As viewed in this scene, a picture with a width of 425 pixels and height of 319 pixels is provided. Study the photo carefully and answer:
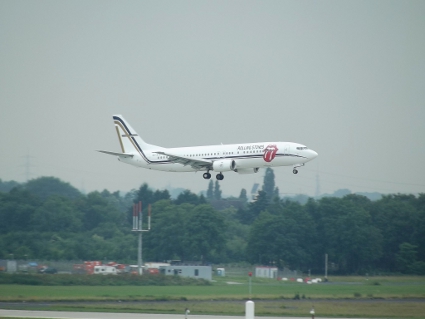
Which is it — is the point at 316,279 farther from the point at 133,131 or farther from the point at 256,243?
the point at 133,131

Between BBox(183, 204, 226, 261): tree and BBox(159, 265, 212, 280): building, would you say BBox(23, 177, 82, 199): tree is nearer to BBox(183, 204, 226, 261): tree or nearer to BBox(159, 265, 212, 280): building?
BBox(183, 204, 226, 261): tree

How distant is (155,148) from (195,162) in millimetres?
10803

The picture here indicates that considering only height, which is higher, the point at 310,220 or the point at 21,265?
the point at 310,220

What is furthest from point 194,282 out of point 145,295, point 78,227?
point 78,227

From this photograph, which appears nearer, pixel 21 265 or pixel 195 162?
pixel 195 162

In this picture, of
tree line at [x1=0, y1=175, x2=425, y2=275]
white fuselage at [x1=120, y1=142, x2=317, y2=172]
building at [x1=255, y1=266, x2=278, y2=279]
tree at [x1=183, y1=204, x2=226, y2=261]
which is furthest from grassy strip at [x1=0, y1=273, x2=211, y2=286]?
tree at [x1=183, y1=204, x2=226, y2=261]

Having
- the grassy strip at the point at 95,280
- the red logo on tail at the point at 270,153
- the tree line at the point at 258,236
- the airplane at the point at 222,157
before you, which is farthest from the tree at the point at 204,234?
the red logo on tail at the point at 270,153

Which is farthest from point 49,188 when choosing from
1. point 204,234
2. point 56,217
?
point 204,234

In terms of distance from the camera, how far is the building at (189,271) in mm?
76412

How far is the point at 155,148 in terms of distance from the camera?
83.5 meters

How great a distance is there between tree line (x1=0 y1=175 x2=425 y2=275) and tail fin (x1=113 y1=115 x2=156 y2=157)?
15625mm

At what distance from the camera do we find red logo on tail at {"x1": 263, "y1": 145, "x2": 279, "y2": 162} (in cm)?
7025

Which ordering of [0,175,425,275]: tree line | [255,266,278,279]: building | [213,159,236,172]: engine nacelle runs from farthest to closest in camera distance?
1. [0,175,425,275]: tree line
2. [255,266,278,279]: building
3. [213,159,236,172]: engine nacelle

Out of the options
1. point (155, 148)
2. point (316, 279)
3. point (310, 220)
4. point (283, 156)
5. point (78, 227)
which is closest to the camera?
point (283, 156)
